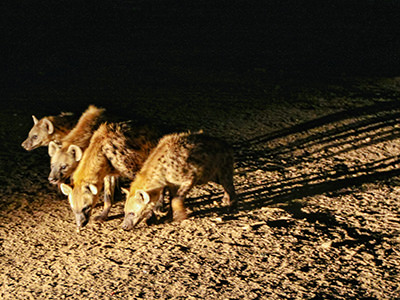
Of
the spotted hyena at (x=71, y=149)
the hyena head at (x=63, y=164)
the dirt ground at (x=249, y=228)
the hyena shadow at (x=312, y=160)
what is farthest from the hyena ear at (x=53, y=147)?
the hyena shadow at (x=312, y=160)

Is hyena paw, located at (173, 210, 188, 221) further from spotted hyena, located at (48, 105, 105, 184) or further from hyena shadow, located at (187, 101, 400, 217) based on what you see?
spotted hyena, located at (48, 105, 105, 184)

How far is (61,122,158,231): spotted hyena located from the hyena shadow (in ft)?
1.60

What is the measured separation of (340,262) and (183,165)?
3.41 ft

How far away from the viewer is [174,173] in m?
3.37

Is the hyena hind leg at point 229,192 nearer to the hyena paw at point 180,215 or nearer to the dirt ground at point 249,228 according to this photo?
the dirt ground at point 249,228

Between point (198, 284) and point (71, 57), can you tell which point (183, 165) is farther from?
point (71, 57)

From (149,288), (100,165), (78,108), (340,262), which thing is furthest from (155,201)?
(78,108)

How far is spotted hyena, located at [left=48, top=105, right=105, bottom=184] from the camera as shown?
3.84 m

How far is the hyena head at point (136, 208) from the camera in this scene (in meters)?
3.38

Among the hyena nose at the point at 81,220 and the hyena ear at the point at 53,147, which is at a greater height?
the hyena ear at the point at 53,147

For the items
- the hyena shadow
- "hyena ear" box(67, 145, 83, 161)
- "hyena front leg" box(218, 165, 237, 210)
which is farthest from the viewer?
the hyena shadow

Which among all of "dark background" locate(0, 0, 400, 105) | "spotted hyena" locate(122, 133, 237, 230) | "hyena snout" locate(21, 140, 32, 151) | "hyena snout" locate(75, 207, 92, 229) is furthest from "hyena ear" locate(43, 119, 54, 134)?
"dark background" locate(0, 0, 400, 105)

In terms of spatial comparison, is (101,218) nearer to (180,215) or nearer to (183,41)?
(180,215)

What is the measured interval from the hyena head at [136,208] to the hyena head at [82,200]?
25cm
